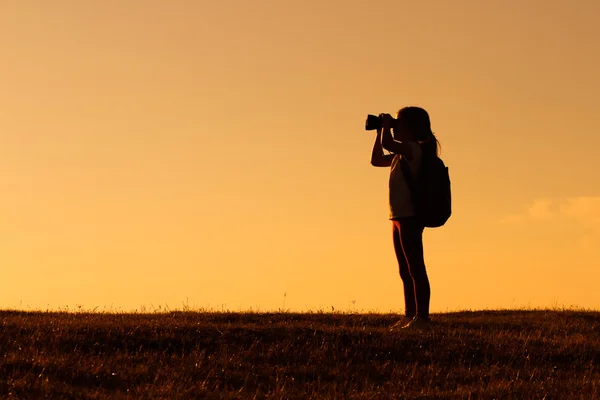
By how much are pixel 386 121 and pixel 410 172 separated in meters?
0.80

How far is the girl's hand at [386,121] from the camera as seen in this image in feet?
44.9

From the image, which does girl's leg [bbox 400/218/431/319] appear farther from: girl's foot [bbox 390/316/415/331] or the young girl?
girl's foot [bbox 390/316/415/331]

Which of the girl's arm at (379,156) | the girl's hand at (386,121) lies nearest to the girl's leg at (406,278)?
the girl's arm at (379,156)

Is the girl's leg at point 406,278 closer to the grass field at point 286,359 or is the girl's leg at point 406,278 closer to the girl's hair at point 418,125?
the grass field at point 286,359

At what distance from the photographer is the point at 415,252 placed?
13.7 metres

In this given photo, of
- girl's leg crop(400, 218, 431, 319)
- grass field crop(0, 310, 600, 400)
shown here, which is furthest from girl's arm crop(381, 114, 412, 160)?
grass field crop(0, 310, 600, 400)

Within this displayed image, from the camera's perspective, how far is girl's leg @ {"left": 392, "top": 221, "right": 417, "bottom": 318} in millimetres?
14188

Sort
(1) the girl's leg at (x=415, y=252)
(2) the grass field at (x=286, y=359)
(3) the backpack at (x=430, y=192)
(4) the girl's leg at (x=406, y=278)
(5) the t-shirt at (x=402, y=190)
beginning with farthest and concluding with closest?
(4) the girl's leg at (x=406, y=278), (1) the girl's leg at (x=415, y=252), (5) the t-shirt at (x=402, y=190), (3) the backpack at (x=430, y=192), (2) the grass field at (x=286, y=359)

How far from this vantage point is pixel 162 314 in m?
17.0

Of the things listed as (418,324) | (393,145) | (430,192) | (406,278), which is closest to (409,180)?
(430,192)

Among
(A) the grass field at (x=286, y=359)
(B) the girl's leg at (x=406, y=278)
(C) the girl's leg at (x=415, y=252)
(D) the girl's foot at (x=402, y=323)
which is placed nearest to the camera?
(A) the grass field at (x=286, y=359)

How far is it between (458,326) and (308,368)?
13.6 ft

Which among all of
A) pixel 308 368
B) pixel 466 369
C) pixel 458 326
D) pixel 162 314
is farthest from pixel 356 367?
pixel 162 314

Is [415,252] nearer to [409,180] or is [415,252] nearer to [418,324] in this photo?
[409,180]
